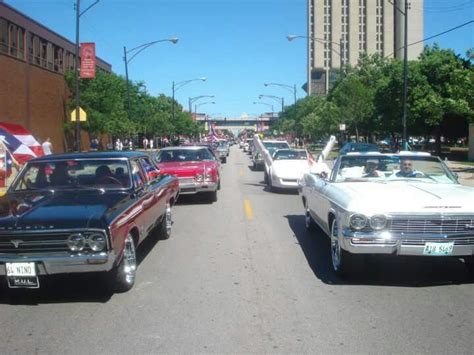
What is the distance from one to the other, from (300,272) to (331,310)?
64.8 inches

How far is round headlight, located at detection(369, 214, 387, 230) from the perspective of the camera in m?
6.43

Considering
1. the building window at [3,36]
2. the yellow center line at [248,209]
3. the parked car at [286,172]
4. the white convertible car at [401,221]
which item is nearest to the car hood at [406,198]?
the white convertible car at [401,221]

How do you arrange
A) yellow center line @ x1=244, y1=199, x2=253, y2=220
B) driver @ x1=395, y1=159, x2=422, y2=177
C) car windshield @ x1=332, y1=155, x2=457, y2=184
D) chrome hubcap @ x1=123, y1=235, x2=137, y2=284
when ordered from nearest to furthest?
chrome hubcap @ x1=123, y1=235, x2=137, y2=284 → car windshield @ x1=332, y1=155, x2=457, y2=184 → driver @ x1=395, y1=159, x2=422, y2=177 → yellow center line @ x1=244, y1=199, x2=253, y2=220

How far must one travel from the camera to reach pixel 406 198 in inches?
265

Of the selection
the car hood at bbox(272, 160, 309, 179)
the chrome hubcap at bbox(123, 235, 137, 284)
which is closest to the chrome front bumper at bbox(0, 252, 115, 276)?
the chrome hubcap at bbox(123, 235, 137, 284)

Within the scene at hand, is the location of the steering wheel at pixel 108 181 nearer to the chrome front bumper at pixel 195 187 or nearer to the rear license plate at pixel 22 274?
the rear license plate at pixel 22 274

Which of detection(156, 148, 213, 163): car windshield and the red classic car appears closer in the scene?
the red classic car

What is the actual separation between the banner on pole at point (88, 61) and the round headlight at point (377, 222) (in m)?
25.9

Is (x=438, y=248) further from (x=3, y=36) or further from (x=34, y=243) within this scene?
(x=3, y=36)

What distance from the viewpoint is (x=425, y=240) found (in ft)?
20.9

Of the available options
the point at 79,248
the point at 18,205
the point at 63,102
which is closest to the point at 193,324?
the point at 79,248

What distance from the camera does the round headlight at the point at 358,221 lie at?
21.2 ft

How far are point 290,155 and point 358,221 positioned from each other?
1417cm

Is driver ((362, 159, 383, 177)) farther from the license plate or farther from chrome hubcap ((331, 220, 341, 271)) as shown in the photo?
the license plate
